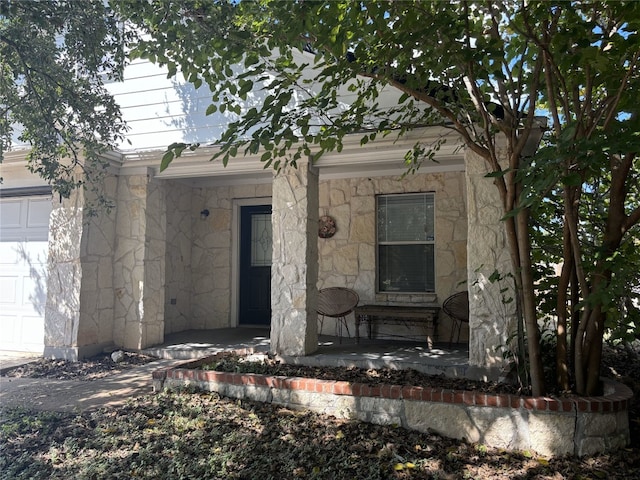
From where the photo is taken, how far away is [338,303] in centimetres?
692

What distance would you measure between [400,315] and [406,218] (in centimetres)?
157

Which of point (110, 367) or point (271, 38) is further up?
point (271, 38)

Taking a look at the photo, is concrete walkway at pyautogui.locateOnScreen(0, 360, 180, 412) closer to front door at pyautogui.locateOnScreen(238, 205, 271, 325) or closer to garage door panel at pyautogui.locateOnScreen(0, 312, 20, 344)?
garage door panel at pyautogui.locateOnScreen(0, 312, 20, 344)

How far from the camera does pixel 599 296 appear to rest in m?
2.88

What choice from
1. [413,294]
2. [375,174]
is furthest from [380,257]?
[375,174]

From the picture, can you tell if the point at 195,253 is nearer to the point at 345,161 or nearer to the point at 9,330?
the point at 9,330

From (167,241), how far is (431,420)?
5.22 metres

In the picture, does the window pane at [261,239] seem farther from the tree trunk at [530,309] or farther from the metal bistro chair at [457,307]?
the tree trunk at [530,309]

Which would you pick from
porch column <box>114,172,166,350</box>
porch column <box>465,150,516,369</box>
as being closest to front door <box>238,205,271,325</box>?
porch column <box>114,172,166,350</box>

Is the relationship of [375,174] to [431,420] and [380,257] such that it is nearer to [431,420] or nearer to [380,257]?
[380,257]

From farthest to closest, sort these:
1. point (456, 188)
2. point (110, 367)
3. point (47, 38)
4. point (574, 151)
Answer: point (456, 188) → point (110, 367) → point (47, 38) → point (574, 151)

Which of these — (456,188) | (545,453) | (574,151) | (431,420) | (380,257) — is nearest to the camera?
(574,151)

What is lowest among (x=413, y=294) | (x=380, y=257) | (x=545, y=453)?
(x=545, y=453)

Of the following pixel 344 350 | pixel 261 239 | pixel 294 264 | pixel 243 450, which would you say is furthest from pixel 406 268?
pixel 243 450
